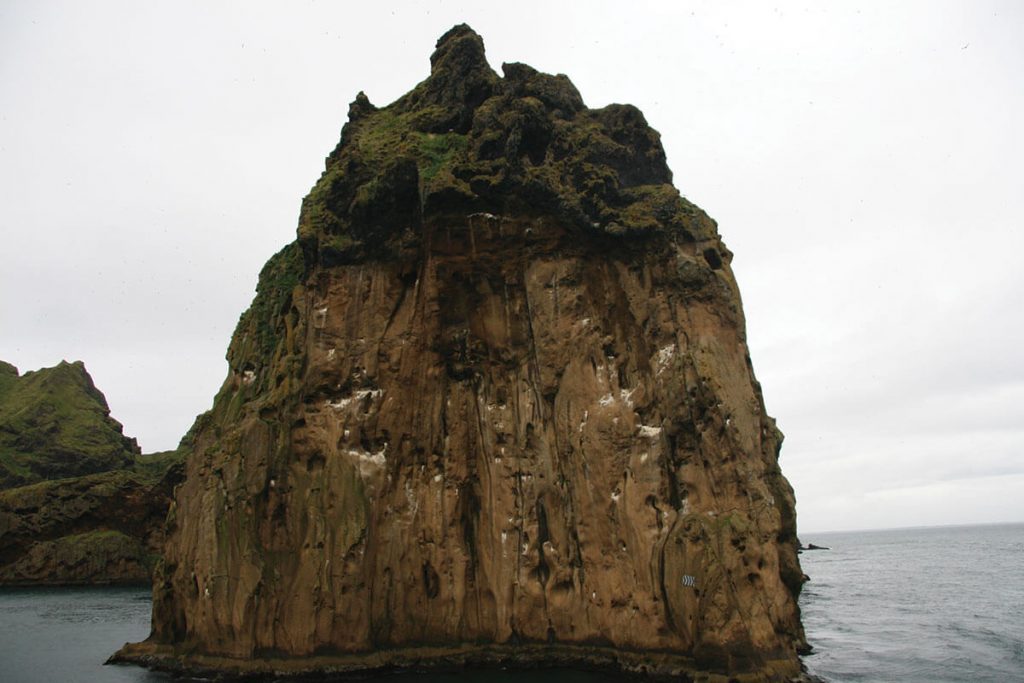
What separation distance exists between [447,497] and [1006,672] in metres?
20.4

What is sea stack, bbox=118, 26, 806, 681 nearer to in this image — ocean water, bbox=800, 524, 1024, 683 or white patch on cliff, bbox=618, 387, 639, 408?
white patch on cliff, bbox=618, 387, 639, 408

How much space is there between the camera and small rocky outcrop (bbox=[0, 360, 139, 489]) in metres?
77.2

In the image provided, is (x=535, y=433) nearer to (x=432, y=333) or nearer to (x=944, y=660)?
(x=432, y=333)

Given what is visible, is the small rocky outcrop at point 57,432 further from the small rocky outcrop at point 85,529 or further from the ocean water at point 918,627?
the ocean water at point 918,627

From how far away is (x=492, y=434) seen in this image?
26.2m

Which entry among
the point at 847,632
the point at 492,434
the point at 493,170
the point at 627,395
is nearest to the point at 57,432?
the point at 492,434

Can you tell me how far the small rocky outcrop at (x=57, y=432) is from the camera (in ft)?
253

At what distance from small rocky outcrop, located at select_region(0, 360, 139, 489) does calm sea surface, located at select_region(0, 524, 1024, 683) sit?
902 inches

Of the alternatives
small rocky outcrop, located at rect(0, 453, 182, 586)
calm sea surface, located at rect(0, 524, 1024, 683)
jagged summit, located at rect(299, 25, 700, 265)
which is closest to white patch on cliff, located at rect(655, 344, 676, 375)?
jagged summit, located at rect(299, 25, 700, 265)

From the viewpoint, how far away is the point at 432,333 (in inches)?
1051

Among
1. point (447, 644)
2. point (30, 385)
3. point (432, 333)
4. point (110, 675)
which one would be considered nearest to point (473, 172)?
point (432, 333)

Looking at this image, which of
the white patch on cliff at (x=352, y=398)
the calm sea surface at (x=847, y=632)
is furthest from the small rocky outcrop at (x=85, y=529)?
the white patch on cliff at (x=352, y=398)

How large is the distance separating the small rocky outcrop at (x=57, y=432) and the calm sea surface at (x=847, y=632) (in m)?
22.9

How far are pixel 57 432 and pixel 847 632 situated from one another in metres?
86.0
